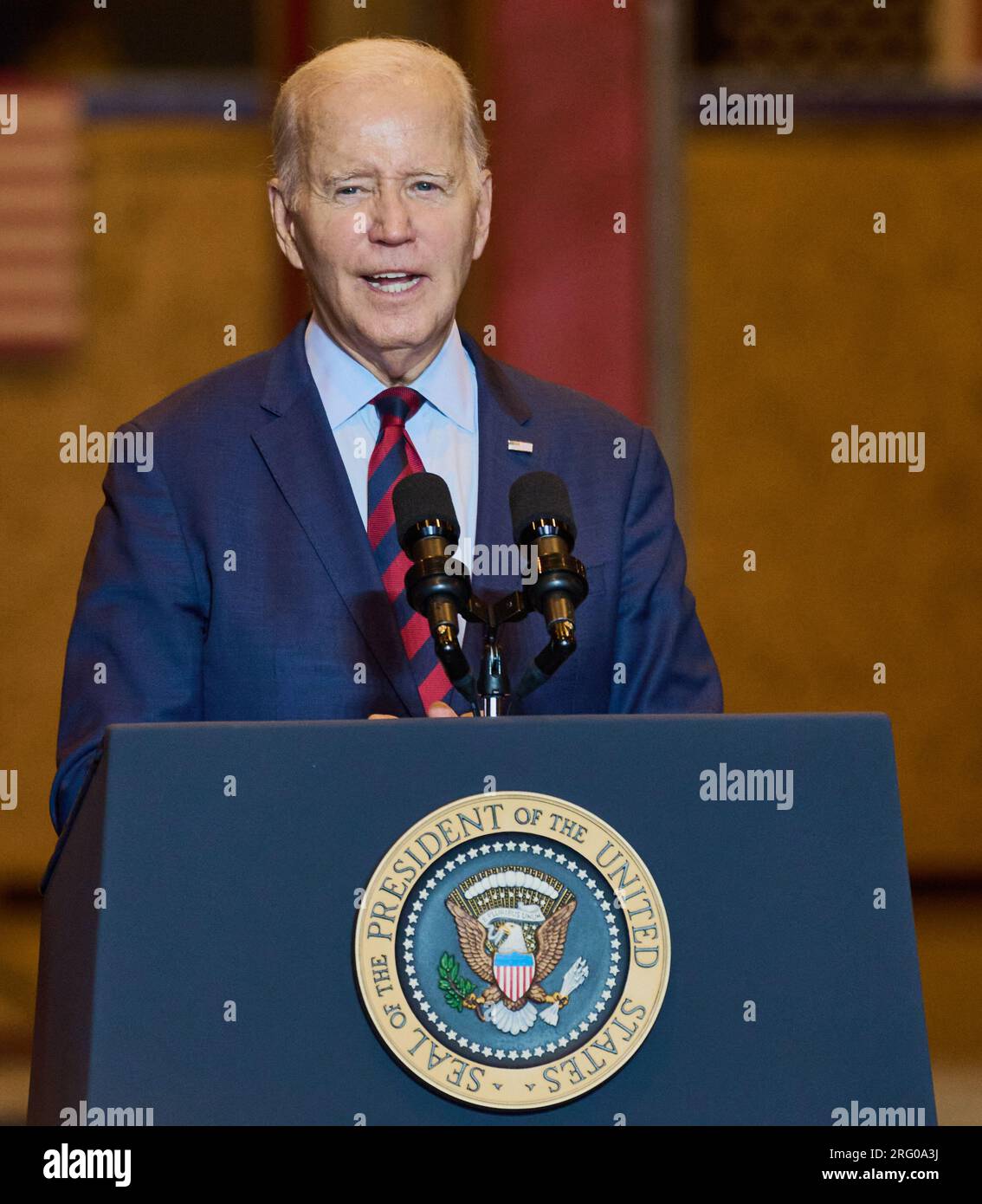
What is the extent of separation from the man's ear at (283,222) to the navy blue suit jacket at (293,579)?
0.10 meters

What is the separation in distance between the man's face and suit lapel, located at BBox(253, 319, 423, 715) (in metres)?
0.09

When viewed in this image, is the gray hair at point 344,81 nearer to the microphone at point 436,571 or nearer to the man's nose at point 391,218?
the man's nose at point 391,218

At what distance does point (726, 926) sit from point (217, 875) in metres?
0.36

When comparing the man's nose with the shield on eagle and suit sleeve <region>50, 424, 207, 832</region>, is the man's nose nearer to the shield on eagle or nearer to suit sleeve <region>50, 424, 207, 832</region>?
suit sleeve <region>50, 424, 207, 832</region>

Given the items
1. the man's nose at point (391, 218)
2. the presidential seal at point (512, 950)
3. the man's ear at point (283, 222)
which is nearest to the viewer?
the presidential seal at point (512, 950)

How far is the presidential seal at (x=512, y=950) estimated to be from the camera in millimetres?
1337

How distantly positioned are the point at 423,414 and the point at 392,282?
5.8 inches

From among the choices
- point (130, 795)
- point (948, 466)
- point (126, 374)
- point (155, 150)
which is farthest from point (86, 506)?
point (130, 795)

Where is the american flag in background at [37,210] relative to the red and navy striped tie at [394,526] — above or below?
above

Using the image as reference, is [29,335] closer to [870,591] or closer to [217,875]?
[870,591]

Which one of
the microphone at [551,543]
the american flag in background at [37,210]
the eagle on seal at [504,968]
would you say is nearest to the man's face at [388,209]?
the microphone at [551,543]

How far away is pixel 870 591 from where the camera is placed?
5.26 metres

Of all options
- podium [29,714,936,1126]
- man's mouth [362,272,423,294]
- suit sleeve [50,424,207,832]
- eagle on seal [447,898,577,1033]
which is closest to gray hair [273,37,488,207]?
man's mouth [362,272,423,294]

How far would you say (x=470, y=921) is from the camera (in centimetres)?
135
